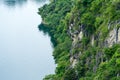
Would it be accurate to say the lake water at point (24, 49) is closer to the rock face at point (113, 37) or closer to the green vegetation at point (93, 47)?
the green vegetation at point (93, 47)

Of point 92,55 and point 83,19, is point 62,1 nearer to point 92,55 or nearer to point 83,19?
point 83,19

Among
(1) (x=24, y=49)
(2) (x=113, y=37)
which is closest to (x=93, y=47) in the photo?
(2) (x=113, y=37)

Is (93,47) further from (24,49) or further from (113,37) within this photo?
(24,49)

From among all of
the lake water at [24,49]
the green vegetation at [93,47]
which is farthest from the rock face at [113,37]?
the lake water at [24,49]

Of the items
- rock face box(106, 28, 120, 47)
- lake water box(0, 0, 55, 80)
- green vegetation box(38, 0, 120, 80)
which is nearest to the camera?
green vegetation box(38, 0, 120, 80)

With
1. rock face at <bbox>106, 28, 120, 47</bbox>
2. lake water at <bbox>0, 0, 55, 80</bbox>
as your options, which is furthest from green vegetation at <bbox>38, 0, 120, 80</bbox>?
lake water at <bbox>0, 0, 55, 80</bbox>

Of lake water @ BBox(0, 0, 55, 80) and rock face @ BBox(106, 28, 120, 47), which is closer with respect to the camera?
rock face @ BBox(106, 28, 120, 47)

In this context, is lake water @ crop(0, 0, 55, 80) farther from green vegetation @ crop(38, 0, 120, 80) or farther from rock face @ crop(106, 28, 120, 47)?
rock face @ crop(106, 28, 120, 47)

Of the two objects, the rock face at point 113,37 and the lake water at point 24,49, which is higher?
the lake water at point 24,49

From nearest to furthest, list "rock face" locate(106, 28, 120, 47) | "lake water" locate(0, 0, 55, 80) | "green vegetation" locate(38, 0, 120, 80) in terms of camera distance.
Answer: "green vegetation" locate(38, 0, 120, 80)
"rock face" locate(106, 28, 120, 47)
"lake water" locate(0, 0, 55, 80)

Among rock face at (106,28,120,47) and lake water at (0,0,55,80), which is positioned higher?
lake water at (0,0,55,80)
